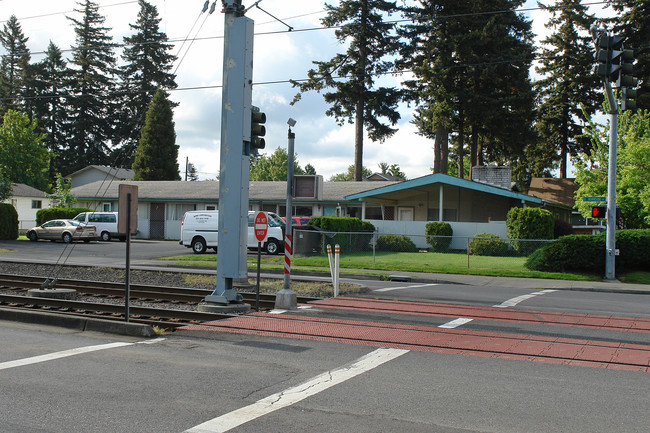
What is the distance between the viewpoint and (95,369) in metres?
6.94

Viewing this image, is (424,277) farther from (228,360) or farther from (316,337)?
(228,360)

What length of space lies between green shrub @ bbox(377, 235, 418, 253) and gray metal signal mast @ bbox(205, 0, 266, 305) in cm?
1956

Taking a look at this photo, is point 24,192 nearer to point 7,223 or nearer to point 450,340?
point 7,223

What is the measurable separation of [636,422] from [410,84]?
42.5 metres

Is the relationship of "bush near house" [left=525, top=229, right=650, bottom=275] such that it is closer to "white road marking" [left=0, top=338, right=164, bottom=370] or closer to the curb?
the curb

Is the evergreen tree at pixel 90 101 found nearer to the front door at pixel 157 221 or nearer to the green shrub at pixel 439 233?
the front door at pixel 157 221

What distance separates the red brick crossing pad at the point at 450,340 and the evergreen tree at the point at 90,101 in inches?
2719

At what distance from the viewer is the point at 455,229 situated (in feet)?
103

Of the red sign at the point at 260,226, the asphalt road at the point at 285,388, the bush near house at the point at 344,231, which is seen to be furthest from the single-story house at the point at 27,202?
the asphalt road at the point at 285,388

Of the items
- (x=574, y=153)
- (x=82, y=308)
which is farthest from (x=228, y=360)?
(x=574, y=153)

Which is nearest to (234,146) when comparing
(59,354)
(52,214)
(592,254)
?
(59,354)

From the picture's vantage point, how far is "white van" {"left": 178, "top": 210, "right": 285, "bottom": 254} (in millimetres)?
28188

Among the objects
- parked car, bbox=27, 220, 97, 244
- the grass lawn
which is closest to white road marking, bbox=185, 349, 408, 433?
the grass lawn

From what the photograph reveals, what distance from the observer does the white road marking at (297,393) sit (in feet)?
16.6
